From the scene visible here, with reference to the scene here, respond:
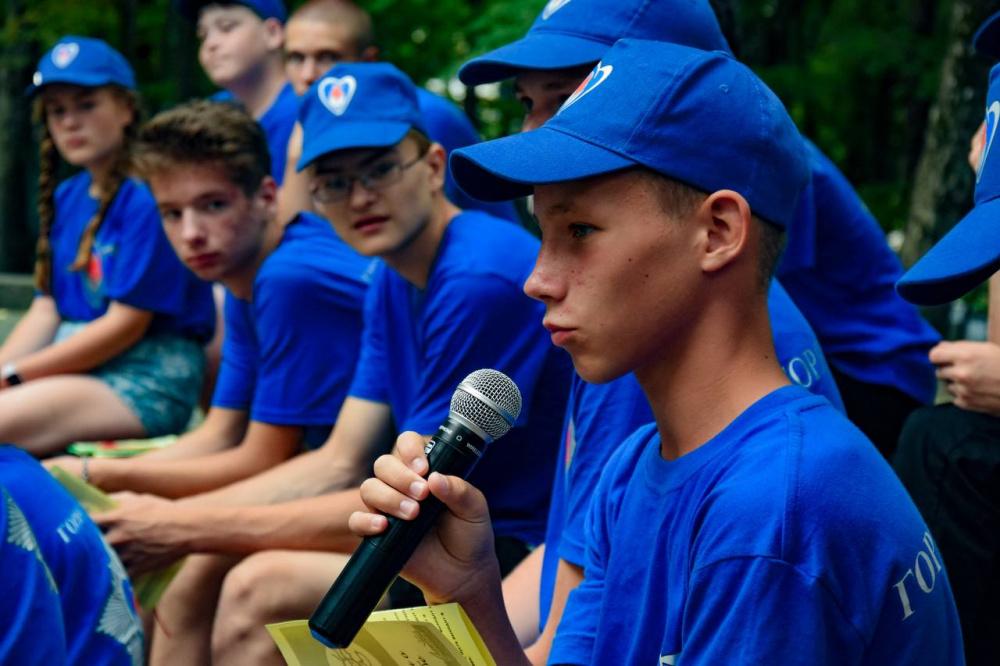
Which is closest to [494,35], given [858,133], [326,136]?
[326,136]

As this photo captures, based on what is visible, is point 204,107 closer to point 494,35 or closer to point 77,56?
point 77,56

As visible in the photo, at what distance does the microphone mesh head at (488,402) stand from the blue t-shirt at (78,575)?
4.03ft

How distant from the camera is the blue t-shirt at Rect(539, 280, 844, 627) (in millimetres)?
2391

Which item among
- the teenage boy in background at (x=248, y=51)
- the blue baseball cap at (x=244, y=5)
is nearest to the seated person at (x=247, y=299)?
the teenage boy in background at (x=248, y=51)

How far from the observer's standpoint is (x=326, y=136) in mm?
3744

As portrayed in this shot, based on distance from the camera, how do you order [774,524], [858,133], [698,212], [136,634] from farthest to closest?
[858,133], [136,634], [698,212], [774,524]

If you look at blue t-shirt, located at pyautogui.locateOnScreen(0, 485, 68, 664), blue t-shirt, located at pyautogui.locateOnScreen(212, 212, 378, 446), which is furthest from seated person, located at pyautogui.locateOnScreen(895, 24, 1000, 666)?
blue t-shirt, located at pyautogui.locateOnScreen(0, 485, 68, 664)

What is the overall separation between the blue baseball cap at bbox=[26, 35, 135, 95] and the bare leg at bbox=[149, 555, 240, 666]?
8.83ft

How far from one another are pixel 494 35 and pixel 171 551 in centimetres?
368

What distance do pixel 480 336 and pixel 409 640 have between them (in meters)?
1.55

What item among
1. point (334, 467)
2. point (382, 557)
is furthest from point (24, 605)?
point (334, 467)

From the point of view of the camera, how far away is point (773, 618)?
1.47 meters

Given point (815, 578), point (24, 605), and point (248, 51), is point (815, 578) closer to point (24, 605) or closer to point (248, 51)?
point (24, 605)

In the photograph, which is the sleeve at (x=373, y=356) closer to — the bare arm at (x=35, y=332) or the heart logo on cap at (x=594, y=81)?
the heart logo on cap at (x=594, y=81)
